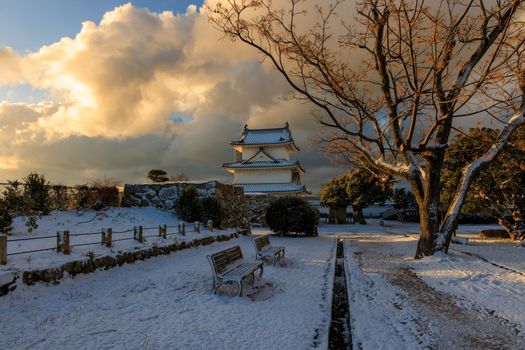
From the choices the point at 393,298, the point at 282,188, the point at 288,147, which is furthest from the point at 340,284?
the point at 288,147

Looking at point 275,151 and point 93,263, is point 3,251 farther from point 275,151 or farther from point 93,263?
point 275,151

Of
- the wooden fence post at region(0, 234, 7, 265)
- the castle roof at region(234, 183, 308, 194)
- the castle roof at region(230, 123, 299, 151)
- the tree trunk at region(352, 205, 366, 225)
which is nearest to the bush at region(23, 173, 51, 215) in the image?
the wooden fence post at region(0, 234, 7, 265)

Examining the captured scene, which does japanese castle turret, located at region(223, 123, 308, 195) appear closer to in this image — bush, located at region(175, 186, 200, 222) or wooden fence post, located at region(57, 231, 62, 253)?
bush, located at region(175, 186, 200, 222)

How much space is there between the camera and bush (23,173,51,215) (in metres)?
12.9

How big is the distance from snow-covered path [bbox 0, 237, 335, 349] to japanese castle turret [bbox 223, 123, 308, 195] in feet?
101

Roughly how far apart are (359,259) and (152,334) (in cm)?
930

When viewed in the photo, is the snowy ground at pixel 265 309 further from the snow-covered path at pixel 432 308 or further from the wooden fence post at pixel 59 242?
the wooden fence post at pixel 59 242

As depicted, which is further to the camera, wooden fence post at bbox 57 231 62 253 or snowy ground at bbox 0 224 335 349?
wooden fence post at bbox 57 231 62 253

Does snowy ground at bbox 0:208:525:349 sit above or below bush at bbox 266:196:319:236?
below

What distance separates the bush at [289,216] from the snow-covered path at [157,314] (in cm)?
1204

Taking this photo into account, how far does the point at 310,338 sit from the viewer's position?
4.61 meters

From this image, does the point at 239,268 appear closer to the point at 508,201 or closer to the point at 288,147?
the point at 508,201

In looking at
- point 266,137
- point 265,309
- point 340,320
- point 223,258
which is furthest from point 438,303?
point 266,137

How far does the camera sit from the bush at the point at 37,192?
42.5 ft
